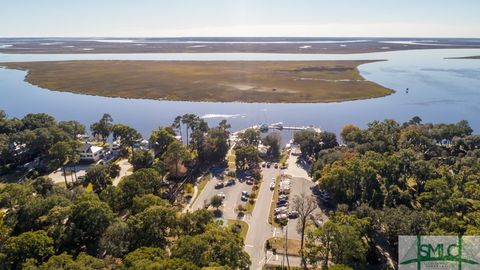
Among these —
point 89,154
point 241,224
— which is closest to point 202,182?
point 241,224

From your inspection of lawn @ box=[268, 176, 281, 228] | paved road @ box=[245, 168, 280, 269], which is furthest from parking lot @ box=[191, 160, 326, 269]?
lawn @ box=[268, 176, 281, 228]

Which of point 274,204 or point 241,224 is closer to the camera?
point 241,224

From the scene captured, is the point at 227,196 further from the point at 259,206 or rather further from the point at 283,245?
the point at 283,245

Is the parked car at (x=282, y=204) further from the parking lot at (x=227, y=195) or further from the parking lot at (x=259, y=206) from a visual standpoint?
the parking lot at (x=227, y=195)

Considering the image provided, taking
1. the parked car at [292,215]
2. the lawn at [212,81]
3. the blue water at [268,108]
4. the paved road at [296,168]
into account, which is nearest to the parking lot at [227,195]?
the parked car at [292,215]

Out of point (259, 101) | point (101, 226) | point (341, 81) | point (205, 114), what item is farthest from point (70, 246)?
point (341, 81)

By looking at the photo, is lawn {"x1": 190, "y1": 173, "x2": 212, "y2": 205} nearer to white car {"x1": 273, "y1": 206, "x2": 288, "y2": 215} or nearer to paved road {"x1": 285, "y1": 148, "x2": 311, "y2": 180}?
white car {"x1": 273, "y1": 206, "x2": 288, "y2": 215}
